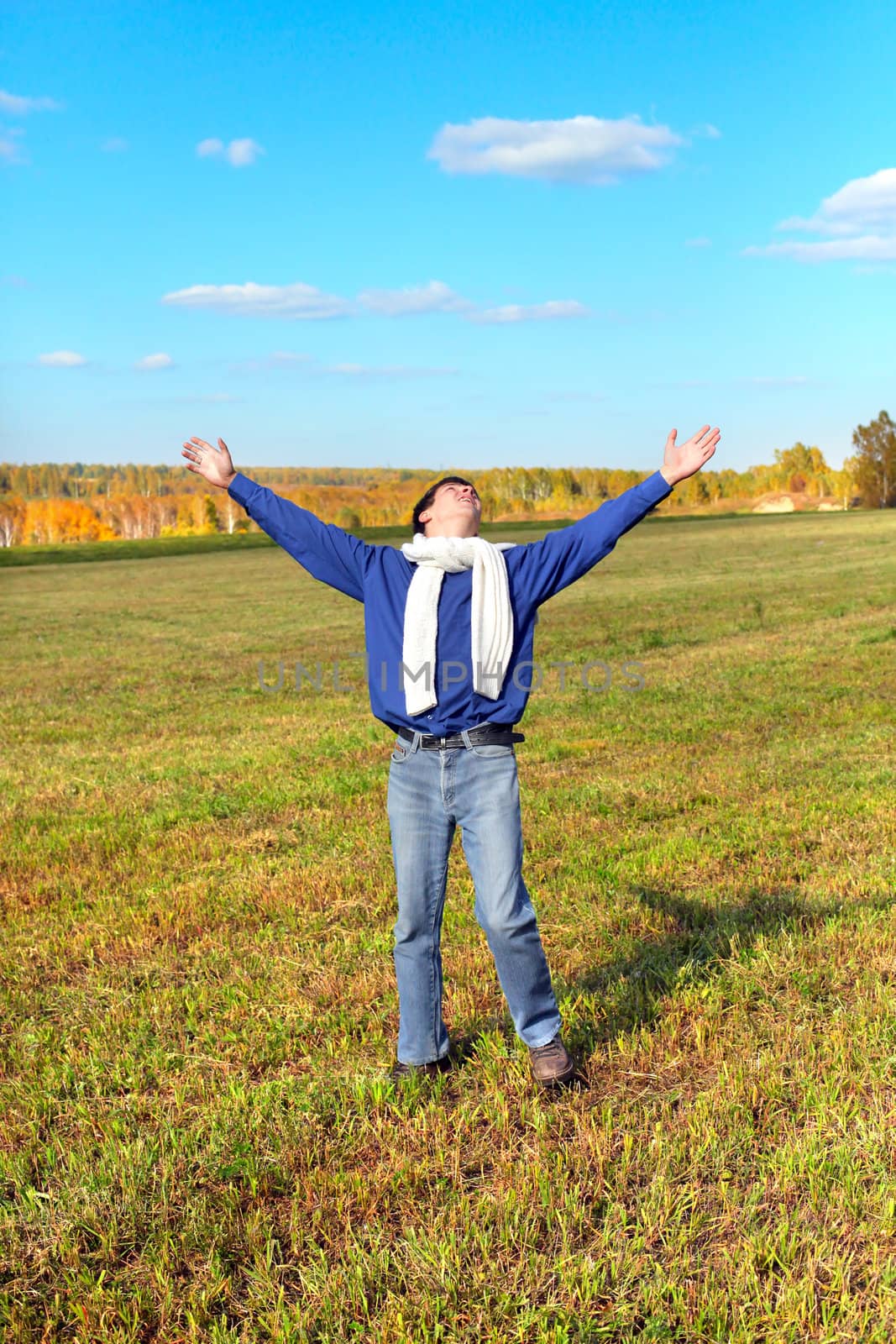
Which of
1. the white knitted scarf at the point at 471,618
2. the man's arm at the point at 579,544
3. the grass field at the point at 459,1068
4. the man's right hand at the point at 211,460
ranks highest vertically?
the man's right hand at the point at 211,460

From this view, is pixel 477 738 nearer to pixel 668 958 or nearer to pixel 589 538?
pixel 589 538

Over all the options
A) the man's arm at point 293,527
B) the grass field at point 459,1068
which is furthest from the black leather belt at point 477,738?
the grass field at point 459,1068

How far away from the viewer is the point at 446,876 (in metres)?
4.06

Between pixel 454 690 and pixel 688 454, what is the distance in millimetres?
1307

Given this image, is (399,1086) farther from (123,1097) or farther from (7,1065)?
(7,1065)

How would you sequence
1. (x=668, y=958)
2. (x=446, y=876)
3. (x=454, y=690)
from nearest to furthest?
(x=454, y=690) → (x=446, y=876) → (x=668, y=958)

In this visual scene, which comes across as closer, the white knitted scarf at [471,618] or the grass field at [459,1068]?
the grass field at [459,1068]

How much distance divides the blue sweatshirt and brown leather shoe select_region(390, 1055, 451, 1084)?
1353 mm

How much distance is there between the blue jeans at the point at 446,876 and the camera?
3895 mm

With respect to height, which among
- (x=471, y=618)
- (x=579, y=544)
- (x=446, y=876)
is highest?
(x=579, y=544)

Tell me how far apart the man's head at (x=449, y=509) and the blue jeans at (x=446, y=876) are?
0.83 meters

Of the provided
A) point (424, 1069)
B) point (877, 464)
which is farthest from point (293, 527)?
point (877, 464)

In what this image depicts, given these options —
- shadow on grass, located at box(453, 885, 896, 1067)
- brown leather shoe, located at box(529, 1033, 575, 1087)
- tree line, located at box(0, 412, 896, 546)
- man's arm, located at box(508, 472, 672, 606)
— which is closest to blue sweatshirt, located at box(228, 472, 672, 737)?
man's arm, located at box(508, 472, 672, 606)

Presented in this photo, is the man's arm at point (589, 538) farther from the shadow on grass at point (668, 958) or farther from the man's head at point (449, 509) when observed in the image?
the shadow on grass at point (668, 958)
